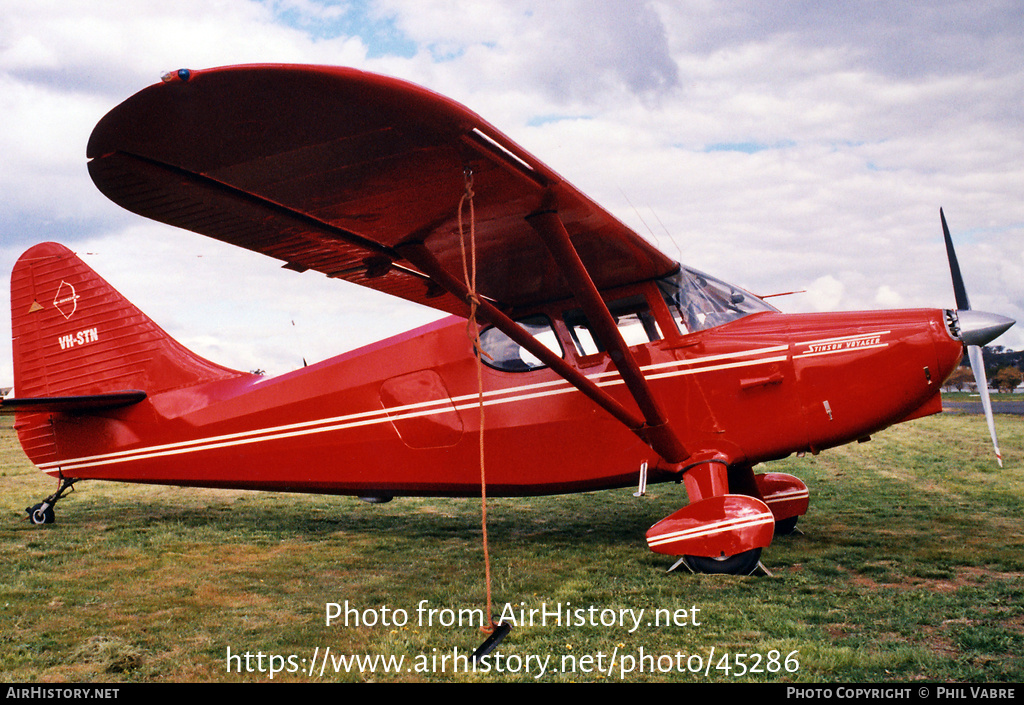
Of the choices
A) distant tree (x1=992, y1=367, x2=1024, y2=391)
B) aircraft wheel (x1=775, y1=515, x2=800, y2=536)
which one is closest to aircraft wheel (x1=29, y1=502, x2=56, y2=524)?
aircraft wheel (x1=775, y1=515, x2=800, y2=536)

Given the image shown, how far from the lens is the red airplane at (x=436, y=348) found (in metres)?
3.33

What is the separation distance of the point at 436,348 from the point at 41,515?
4.98 metres

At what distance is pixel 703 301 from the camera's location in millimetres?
5637

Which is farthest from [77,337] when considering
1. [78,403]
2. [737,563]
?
[737,563]

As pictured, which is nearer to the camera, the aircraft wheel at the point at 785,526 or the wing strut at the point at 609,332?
the wing strut at the point at 609,332

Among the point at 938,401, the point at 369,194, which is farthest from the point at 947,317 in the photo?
the point at 369,194

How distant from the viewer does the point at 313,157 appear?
3438 mm

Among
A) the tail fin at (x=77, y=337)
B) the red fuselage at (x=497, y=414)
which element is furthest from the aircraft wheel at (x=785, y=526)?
the tail fin at (x=77, y=337)

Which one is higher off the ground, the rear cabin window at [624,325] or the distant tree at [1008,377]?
the rear cabin window at [624,325]

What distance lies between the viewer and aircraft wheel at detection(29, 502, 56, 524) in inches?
288

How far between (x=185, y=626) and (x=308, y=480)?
2.55 m

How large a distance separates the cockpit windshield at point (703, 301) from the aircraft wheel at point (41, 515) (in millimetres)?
7009

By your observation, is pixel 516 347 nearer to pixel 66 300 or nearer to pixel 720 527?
pixel 720 527

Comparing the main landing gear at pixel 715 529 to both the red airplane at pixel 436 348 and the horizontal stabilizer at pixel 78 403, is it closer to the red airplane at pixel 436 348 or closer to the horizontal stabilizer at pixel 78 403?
the red airplane at pixel 436 348
